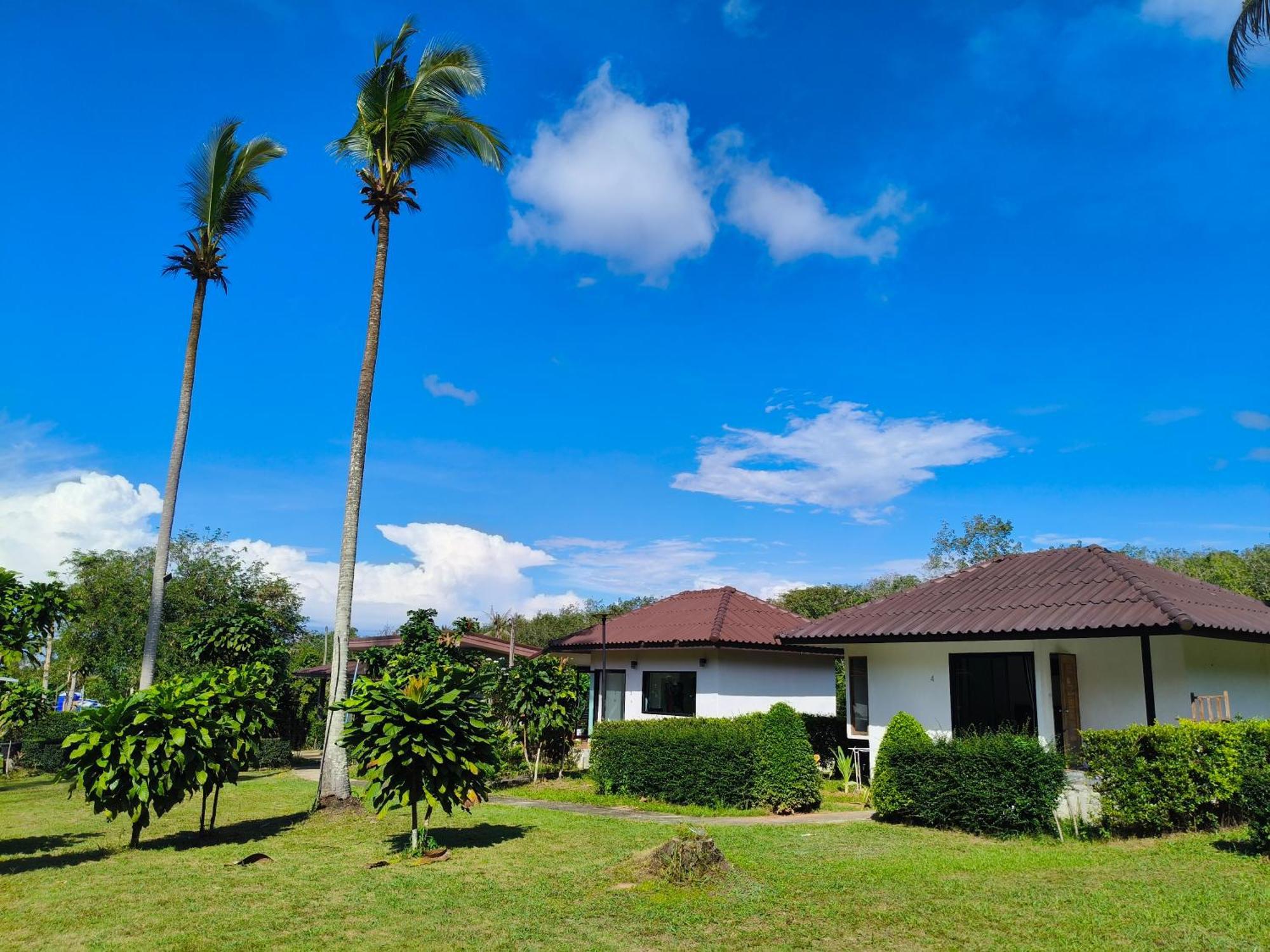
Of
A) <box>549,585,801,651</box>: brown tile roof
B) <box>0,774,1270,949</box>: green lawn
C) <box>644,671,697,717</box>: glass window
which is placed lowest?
<box>0,774,1270,949</box>: green lawn

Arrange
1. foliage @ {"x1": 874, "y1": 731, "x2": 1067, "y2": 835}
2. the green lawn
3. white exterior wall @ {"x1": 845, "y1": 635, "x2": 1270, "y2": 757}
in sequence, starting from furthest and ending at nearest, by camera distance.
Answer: white exterior wall @ {"x1": 845, "y1": 635, "x2": 1270, "y2": 757} → foliage @ {"x1": 874, "y1": 731, "x2": 1067, "y2": 835} → the green lawn

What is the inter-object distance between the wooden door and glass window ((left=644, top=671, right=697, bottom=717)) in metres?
9.05

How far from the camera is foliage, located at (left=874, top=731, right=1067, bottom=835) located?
38.3 ft

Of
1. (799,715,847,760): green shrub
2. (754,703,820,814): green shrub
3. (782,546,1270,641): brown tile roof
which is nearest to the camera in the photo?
(782,546,1270,641): brown tile roof

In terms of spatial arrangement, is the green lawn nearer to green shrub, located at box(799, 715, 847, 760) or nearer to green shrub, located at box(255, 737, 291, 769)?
green shrub, located at box(799, 715, 847, 760)

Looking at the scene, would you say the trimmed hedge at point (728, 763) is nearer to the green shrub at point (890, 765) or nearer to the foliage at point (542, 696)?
the green shrub at point (890, 765)

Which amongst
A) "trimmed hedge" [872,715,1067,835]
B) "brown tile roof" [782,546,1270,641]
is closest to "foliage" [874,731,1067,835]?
"trimmed hedge" [872,715,1067,835]

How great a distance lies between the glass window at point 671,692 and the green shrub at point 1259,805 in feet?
44.1

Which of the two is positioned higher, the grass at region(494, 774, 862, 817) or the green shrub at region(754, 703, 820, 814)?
the green shrub at region(754, 703, 820, 814)

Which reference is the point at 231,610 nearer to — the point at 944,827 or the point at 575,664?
the point at 575,664

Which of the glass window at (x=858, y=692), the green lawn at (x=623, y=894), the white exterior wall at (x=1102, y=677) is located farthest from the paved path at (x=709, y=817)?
the glass window at (x=858, y=692)

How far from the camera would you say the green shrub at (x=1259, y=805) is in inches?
364

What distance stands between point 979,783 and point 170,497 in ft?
61.4

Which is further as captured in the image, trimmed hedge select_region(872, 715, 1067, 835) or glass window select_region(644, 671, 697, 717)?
glass window select_region(644, 671, 697, 717)
